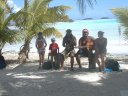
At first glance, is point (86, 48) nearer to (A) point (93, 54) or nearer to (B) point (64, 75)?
(A) point (93, 54)

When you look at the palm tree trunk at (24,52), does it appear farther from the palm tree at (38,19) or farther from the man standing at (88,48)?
the man standing at (88,48)

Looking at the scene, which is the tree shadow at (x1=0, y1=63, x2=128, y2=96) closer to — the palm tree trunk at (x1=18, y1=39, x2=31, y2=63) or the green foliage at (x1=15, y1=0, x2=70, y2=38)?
the palm tree trunk at (x1=18, y1=39, x2=31, y2=63)

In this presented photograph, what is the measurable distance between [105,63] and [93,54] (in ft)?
1.59

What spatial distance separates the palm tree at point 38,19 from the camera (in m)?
15.8

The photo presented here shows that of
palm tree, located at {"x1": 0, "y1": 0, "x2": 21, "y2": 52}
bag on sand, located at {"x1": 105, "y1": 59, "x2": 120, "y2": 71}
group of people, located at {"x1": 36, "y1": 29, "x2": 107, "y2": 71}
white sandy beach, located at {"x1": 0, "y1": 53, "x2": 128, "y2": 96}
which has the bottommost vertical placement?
white sandy beach, located at {"x1": 0, "y1": 53, "x2": 128, "y2": 96}

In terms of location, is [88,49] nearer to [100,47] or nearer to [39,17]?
[100,47]

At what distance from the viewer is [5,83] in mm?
9992

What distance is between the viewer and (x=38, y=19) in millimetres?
16031

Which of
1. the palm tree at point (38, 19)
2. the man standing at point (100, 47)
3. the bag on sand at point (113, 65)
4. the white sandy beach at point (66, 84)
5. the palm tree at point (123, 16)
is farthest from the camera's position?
the palm tree at point (38, 19)

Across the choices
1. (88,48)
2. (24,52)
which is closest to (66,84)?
(88,48)

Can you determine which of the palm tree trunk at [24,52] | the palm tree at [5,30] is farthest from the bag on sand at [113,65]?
the palm tree trunk at [24,52]

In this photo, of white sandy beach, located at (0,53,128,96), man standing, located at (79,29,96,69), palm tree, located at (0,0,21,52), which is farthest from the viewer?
palm tree, located at (0,0,21,52)

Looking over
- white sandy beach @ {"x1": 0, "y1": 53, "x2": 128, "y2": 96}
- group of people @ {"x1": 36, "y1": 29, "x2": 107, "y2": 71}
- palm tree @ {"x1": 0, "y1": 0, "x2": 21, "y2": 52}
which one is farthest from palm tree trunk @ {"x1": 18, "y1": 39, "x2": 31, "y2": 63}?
white sandy beach @ {"x1": 0, "y1": 53, "x2": 128, "y2": 96}

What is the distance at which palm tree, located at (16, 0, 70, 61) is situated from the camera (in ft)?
51.9
